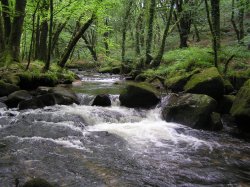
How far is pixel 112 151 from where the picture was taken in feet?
21.9

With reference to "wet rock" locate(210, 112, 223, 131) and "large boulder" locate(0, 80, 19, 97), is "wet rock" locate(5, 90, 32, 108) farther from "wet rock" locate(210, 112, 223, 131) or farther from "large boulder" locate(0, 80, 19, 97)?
"wet rock" locate(210, 112, 223, 131)

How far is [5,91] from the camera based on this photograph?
36.7 ft

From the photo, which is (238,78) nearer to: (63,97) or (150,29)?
(63,97)

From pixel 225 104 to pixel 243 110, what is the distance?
2161 mm

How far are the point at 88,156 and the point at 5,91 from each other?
6319mm

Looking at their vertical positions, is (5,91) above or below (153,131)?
above

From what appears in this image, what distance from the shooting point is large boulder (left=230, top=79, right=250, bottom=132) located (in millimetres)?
8364

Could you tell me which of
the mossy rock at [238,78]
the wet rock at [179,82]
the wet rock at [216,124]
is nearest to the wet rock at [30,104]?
A: the wet rock at [216,124]

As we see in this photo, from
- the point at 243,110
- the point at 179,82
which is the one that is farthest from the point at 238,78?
the point at 243,110

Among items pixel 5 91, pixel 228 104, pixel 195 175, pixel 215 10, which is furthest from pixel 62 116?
pixel 215 10

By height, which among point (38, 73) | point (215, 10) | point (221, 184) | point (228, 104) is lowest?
point (221, 184)

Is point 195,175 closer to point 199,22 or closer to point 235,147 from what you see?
point 235,147

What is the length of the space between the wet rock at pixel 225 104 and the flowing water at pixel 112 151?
6.48 feet

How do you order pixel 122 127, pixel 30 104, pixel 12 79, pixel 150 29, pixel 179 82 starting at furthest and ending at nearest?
pixel 150 29 < pixel 179 82 < pixel 12 79 < pixel 30 104 < pixel 122 127
